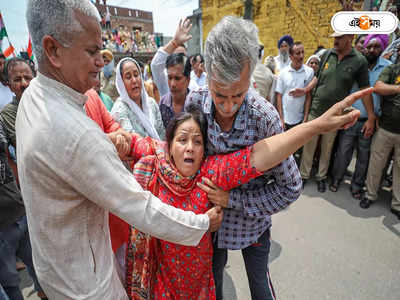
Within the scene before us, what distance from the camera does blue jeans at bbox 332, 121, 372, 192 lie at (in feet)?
10.9

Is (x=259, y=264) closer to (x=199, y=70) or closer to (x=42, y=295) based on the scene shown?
(x=42, y=295)

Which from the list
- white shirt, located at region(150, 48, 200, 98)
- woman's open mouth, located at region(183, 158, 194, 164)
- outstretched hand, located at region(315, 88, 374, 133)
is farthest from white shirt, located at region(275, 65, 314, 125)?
woman's open mouth, located at region(183, 158, 194, 164)

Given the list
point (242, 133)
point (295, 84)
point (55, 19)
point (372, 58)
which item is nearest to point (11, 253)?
point (55, 19)

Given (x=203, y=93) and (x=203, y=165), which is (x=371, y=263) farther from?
Answer: (x=203, y=93)

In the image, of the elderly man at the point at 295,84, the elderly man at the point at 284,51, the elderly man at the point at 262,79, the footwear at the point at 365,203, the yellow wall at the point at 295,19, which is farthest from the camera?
the yellow wall at the point at 295,19

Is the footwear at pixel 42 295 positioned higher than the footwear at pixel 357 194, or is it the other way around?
the footwear at pixel 357 194

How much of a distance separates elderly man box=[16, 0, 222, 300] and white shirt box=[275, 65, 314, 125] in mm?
3519

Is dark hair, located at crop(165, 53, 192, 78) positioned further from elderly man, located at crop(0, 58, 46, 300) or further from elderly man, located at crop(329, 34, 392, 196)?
elderly man, located at crop(329, 34, 392, 196)

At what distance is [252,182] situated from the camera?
131 cm

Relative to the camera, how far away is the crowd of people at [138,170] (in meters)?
0.71

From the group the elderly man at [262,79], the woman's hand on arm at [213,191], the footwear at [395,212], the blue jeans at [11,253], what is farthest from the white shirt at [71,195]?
the elderly man at [262,79]

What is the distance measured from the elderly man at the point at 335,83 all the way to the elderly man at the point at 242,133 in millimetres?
2554

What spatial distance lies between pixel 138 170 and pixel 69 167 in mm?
563

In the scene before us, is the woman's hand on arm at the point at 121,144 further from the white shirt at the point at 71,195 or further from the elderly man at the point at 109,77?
the elderly man at the point at 109,77
